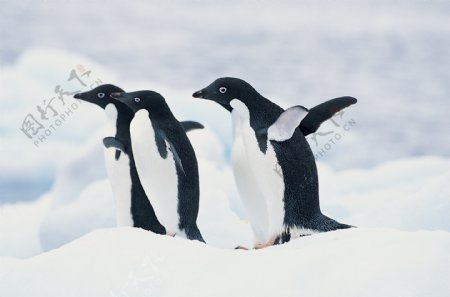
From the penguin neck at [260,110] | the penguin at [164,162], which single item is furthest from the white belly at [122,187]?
the penguin neck at [260,110]

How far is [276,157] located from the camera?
2.20 meters

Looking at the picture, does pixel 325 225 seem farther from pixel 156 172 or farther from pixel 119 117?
pixel 119 117

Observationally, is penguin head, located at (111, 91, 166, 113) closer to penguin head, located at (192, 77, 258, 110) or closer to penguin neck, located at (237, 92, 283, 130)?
penguin head, located at (192, 77, 258, 110)

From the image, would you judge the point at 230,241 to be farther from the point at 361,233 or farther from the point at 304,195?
the point at 361,233

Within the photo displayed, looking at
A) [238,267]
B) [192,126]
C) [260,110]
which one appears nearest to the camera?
[238,267]

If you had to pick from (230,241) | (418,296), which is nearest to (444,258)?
(418,296)

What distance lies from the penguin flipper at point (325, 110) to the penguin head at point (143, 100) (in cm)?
44

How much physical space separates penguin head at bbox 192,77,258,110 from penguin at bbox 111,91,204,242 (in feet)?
0.57

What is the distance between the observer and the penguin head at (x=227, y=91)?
90.7 inches

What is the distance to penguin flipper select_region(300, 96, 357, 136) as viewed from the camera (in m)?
2.32

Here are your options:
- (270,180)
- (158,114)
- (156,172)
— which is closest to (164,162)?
(156,172)

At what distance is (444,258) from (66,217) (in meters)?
2.09

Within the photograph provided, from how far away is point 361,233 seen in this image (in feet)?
6.61

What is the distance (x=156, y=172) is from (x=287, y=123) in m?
0.46
